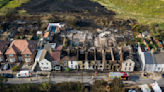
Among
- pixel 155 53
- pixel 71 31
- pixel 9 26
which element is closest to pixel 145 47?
pixel 155 53

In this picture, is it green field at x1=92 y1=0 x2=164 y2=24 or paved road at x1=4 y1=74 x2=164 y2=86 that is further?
green field at x1=92 y1=0 x2=164 y2=24

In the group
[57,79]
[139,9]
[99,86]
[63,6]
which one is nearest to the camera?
[99,86]

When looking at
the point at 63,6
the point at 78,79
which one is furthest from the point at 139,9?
the point at 78,79

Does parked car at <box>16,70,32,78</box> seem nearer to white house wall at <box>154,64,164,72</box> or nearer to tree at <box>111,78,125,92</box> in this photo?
tree at <box>111,78,125,92</box>

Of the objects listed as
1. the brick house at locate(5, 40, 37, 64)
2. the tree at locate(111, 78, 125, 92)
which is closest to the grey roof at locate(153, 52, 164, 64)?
the tree at locate(111, 78, 125, 92)

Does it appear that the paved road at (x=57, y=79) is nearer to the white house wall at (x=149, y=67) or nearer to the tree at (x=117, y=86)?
the tree at (x=117, y=86)

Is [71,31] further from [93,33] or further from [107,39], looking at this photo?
[107,39]

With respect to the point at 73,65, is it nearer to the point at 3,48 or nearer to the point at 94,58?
the point at 94,58
